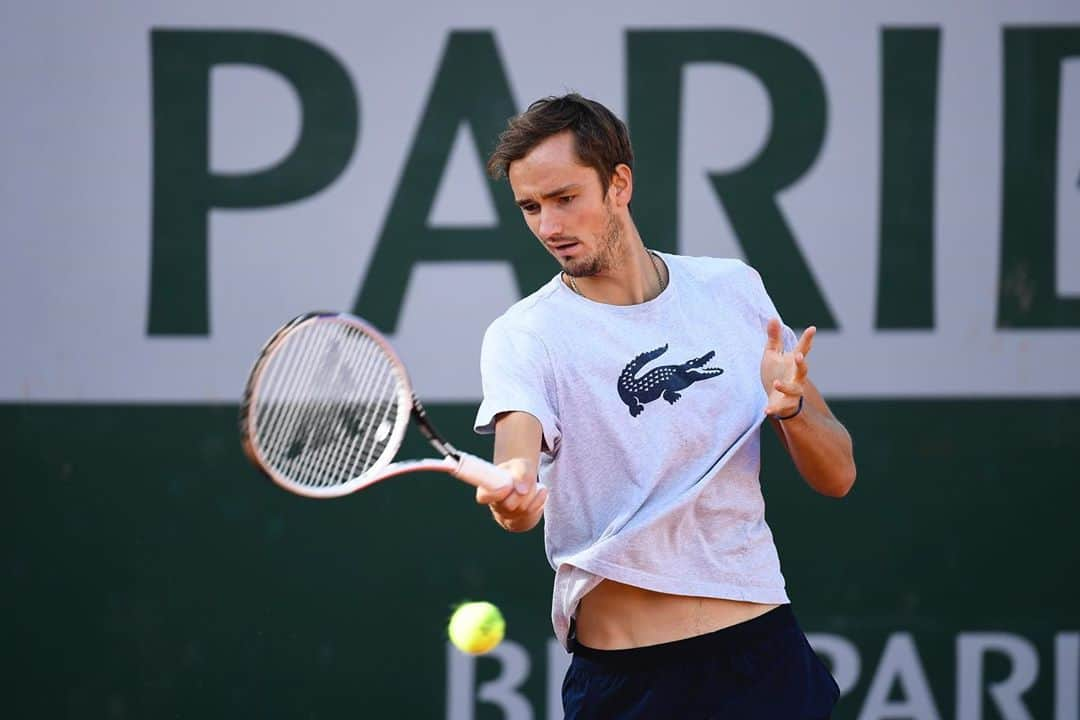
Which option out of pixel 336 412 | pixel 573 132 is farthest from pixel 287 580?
pixel 573 132

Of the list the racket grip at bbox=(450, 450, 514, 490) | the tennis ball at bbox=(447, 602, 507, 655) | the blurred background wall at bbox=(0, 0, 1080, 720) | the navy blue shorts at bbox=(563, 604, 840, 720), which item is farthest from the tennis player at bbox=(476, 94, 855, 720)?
the blurred background wall at bbox=(0, 0, 1080, 720)

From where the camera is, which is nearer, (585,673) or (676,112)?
(585,673)

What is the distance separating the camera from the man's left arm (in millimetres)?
2361

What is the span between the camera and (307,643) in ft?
13.5

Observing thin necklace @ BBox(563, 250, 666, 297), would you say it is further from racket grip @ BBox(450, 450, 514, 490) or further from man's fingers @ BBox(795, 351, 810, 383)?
racket grip @ BBox(450, 450, 514, 490)

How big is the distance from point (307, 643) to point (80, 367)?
0.97 m

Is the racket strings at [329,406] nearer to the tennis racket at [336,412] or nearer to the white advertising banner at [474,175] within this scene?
the tennis racket at [336,412]

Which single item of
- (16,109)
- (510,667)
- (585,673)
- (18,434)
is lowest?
(510,667)

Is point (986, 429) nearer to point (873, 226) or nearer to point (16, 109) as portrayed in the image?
point (873, 226)

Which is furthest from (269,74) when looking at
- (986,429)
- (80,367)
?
(986,429)

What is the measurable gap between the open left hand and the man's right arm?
0.38m

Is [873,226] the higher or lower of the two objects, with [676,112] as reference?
lower

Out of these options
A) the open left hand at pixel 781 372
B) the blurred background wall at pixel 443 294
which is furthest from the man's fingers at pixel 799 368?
the blurred background wall at pixel 443 294

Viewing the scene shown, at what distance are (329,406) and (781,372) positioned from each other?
0.72 metres
